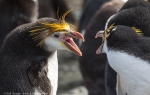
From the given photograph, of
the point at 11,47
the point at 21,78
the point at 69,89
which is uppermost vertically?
the point at 11,47

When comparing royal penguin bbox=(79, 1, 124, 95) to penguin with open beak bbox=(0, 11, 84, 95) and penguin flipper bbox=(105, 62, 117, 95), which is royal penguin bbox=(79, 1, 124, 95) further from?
penguin with open beak bbox=(0, 11, 84, 95)

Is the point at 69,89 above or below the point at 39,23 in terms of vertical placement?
below

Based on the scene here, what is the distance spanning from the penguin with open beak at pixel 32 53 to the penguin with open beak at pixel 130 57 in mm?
284

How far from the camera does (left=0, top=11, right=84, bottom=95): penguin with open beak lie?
3551mm

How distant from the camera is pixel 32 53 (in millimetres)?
3590

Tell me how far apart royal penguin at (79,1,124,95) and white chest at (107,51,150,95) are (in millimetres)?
1972

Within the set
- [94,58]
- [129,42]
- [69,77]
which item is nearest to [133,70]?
[129,42]

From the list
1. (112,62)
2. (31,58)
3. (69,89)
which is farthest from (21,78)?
(69,89)

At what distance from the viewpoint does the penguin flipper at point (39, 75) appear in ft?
11.8

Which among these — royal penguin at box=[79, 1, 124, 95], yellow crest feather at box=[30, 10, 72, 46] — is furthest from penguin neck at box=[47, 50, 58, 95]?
royal penguin at box=[79, 1, 124, 95]

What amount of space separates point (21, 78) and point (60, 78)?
12.8ft

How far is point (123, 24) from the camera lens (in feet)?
12.3

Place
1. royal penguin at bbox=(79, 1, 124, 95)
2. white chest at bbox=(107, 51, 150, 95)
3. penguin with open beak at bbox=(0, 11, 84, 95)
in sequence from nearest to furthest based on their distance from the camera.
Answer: white chest at bbox=(107, 51, 150, 95), penguin with open beak at bbox=(0, 11, 84, 95), royal penguin at bbox=(79, 1, 124, 95)

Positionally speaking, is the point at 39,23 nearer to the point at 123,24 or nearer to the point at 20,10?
the point at 123,24
